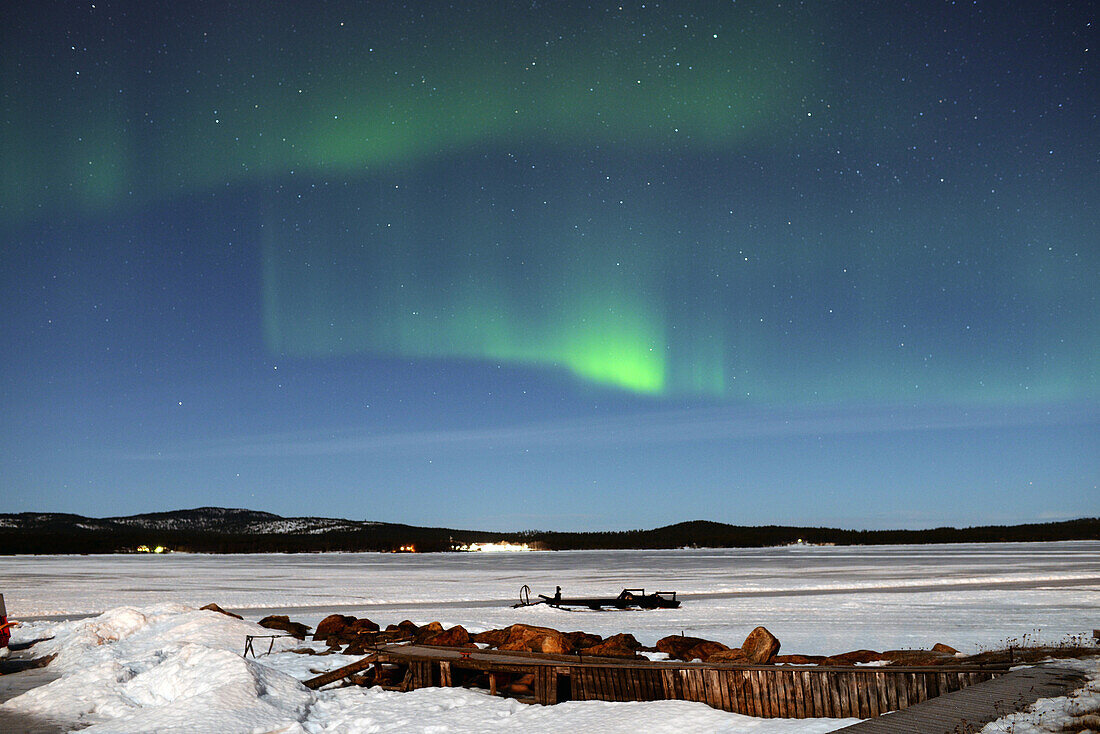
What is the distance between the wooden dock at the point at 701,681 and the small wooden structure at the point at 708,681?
0.01 metres

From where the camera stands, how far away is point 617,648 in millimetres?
18734

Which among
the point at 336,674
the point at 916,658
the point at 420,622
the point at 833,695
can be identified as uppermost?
the point at 833,695

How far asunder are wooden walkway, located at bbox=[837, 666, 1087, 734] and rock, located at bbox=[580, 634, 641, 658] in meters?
7.23

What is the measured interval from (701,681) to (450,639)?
25.9ft

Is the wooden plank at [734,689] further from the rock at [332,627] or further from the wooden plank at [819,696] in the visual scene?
the rock at [332,627]

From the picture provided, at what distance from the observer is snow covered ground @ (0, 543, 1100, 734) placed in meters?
14.0

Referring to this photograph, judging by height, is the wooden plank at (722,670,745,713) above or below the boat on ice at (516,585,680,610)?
above

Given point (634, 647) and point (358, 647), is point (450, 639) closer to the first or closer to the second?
point (358, 647)

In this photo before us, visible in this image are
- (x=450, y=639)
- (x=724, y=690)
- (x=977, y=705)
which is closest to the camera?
(x=977, y=705)

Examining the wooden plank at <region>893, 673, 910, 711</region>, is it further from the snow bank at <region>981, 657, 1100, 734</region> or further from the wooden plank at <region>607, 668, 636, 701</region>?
the wooden plank at <region>607, 668, 636, 701</region>

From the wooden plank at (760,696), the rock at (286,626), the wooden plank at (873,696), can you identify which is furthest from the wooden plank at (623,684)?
the rock at (286,626)

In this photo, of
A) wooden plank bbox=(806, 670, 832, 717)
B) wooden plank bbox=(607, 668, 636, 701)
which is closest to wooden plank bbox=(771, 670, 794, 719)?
wooden plank bbox=(806, 670, 832, 717)

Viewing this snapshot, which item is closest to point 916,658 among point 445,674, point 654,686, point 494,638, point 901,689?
point 901,689

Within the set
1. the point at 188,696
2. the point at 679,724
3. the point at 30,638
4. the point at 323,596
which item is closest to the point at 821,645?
the point at 679,724
